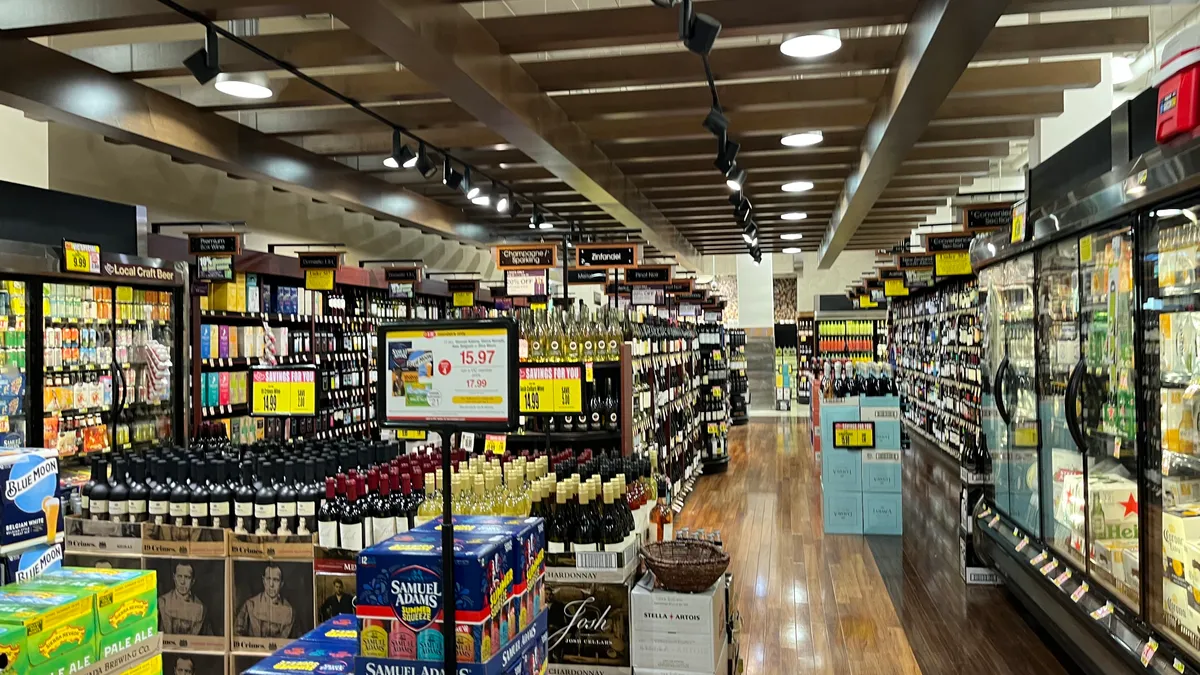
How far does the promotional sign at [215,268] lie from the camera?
24.6 ft

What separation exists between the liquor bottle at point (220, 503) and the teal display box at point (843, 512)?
19.7ft

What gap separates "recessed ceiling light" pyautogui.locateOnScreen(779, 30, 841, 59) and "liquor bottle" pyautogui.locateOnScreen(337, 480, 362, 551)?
3.34 meters

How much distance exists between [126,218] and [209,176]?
2408mm

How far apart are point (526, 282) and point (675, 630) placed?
19.9ft

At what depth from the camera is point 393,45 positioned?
3.96m

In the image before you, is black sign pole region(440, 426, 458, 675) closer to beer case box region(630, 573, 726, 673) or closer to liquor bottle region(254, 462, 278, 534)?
beer case box region(630, 573, 726, 673)

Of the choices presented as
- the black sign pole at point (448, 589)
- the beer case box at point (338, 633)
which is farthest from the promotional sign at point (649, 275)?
the black sign pole at point (448, 589)

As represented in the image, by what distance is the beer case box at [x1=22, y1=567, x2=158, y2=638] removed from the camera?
1.94m

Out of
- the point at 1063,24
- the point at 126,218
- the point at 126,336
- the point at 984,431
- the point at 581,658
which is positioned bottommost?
the point at 581,658

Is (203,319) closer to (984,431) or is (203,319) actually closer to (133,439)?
(133,439)

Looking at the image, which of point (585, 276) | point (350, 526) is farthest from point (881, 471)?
point (350, 526)

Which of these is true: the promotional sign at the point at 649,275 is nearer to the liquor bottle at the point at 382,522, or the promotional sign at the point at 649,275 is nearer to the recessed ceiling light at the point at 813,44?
the recessed ceiling light at the point at 813,44

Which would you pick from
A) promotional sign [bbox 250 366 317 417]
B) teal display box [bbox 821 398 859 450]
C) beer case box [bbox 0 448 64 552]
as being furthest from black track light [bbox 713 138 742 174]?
beer case box [bbox 0 448 64 552]

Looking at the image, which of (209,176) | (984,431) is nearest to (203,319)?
(209,176)
